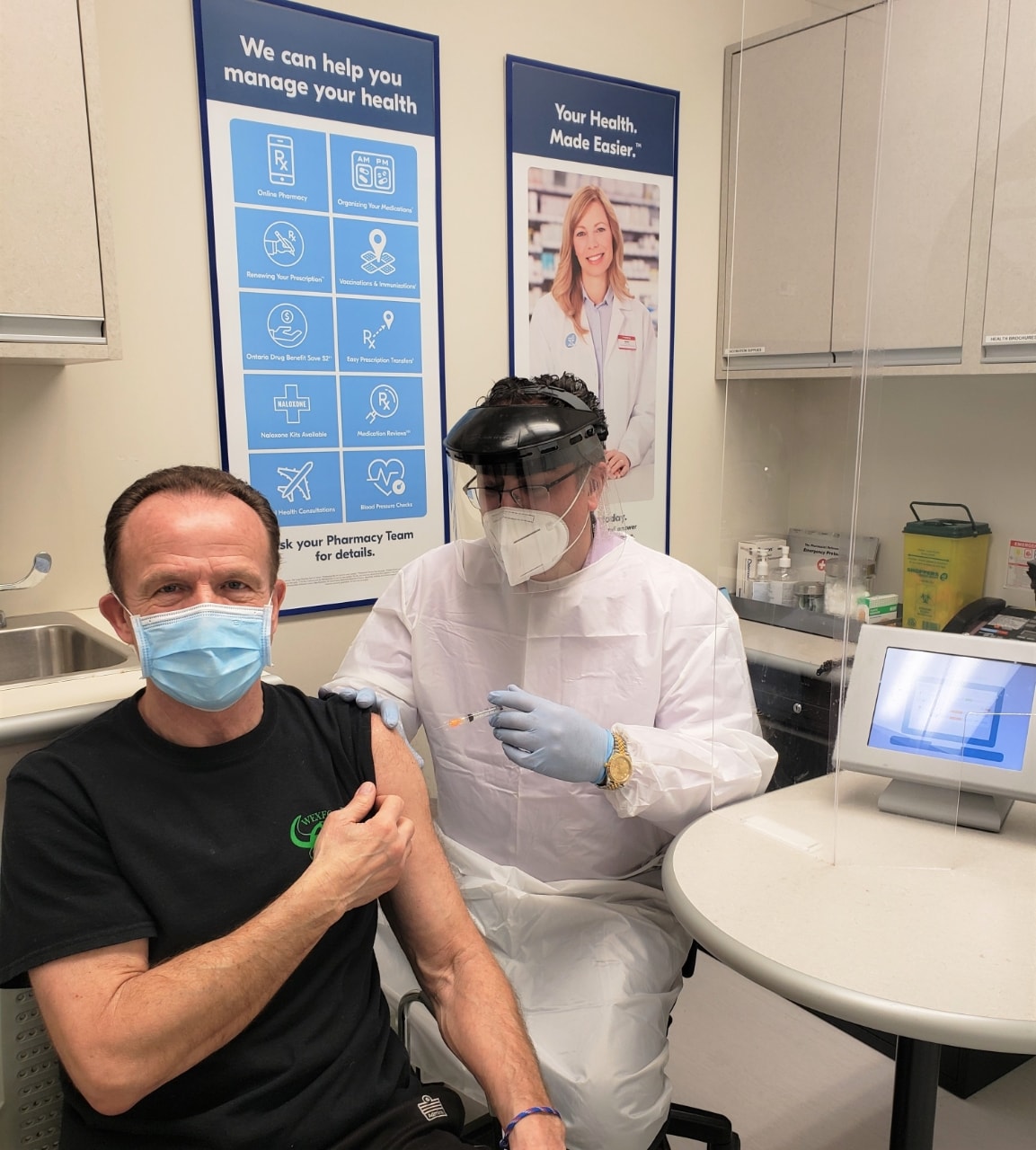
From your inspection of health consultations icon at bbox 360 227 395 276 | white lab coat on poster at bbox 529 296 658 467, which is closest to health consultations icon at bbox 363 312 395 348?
health consultations icon at bbox 360 227 395 276

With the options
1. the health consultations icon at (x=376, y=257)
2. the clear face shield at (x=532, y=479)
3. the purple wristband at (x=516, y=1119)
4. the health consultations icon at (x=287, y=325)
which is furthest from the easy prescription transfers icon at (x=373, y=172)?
the purple wristband at (x=516, y=1119)

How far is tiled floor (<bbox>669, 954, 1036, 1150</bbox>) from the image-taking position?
1975mm

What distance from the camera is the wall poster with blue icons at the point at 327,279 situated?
223 cm

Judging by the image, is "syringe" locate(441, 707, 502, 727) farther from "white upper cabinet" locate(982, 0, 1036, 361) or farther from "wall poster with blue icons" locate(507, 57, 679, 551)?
"wall poster with blue icons" locate(507, 57, 679, 551)

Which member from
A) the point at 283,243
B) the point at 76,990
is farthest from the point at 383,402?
the point at 76,990

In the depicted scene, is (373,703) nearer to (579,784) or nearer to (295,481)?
(579,784)

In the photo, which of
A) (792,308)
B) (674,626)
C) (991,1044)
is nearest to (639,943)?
(674,626)

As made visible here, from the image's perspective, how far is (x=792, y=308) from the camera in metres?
1.50

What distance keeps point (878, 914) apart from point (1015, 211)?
929mm

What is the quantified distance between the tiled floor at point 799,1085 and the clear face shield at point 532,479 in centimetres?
129

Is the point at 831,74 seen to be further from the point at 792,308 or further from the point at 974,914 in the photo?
the point at 974,914

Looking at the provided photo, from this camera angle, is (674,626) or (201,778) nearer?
(201,778)

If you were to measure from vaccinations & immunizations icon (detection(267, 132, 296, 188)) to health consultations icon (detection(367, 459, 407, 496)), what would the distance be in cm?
73

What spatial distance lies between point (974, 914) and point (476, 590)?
97 cm
